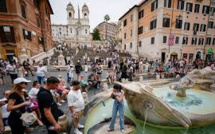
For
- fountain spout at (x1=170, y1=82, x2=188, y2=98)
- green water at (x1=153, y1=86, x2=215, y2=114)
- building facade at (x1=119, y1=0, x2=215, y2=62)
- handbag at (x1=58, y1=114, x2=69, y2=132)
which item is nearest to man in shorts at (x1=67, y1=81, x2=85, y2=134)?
handbag at (x1=58, y1=114, x2=69, y2=132)

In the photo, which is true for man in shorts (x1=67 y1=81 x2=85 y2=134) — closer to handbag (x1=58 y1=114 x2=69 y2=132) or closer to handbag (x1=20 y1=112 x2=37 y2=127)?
handbag (x1=58 y1=114 x2=69 y2=132)

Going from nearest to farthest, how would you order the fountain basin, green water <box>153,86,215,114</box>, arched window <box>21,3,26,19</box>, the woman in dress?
the woman in dress
the fountain basin
green water <box>153,86,215,114</box>
arched window <box>21,3,26,19</box>

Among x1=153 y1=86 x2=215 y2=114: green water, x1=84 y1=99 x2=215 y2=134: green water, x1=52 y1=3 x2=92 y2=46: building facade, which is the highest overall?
x1=52 y1=3 x2=92 y2=46: building facade

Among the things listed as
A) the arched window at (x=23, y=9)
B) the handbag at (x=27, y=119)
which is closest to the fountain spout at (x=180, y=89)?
the handbag at (x=27, y=119)

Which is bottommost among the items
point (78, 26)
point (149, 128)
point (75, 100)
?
point (149, 128)

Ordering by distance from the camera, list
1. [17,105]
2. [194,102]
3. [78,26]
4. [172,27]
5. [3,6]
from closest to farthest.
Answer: [17,105] → [194,102] → [3,6] → [172,27] → [78,26]

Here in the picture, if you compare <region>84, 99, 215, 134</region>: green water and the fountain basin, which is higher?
the fountain basin

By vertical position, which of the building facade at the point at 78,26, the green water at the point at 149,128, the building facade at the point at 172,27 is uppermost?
the building facade at the point at 78,26

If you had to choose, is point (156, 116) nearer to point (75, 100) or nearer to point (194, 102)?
point (75, 100)

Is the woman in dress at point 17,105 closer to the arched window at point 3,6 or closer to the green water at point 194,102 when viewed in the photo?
the green water at point 194,102

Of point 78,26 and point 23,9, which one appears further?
point 78,26

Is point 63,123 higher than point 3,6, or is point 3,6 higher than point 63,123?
point 3,6

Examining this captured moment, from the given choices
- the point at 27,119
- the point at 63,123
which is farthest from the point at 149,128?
the point at 27,119

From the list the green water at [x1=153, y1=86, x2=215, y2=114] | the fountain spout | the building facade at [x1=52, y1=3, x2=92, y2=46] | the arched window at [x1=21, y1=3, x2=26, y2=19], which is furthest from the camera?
the building facade at [x1=52, y1=3, x2=92, y2=46]
